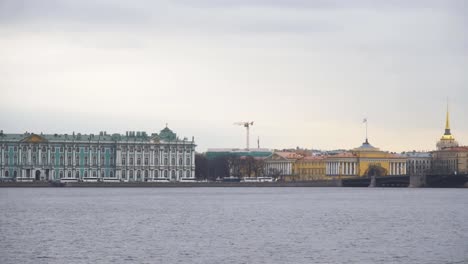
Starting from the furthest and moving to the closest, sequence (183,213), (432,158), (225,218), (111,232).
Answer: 1. (432,158)
2. (183,213)
3. (225,218)
4. (111,232)

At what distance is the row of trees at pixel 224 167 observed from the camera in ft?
436

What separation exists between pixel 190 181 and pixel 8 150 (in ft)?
58.0

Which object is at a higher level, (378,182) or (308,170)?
(308,170)

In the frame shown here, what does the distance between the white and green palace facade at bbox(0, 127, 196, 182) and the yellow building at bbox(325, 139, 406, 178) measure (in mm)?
26090

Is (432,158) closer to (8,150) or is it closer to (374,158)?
(374,158)

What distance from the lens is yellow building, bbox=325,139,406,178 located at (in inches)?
5669

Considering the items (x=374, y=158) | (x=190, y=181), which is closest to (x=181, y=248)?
(x=190, y=181)

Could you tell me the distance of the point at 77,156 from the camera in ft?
392

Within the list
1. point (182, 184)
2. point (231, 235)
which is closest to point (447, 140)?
point (182, 184)

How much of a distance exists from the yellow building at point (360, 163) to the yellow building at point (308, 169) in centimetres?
95

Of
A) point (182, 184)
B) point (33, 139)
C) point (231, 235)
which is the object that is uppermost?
point (33, 139)

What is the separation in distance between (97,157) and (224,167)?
1742 cm

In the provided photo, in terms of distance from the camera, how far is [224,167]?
13288 cm

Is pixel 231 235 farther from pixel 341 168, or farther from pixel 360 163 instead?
pixel 360 163
